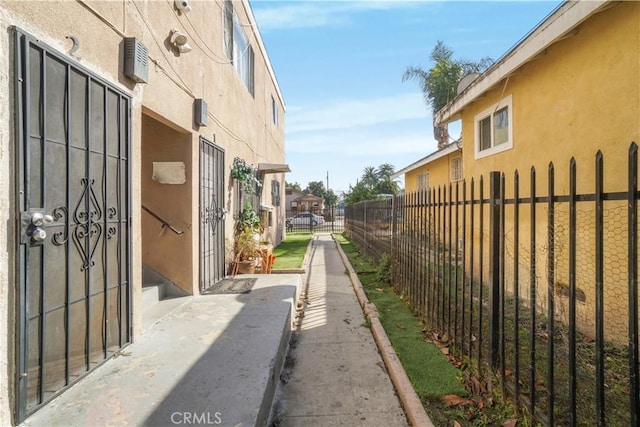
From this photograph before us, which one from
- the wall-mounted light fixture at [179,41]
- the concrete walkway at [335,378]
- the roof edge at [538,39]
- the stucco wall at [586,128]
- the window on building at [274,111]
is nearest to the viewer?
the concrete walkway at [335,378]

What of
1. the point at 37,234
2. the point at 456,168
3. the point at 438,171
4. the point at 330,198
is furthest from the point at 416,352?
the point at 330,198

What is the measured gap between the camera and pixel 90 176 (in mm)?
2898

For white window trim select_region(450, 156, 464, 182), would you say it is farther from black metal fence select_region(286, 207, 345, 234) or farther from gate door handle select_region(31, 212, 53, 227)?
black metal fence select_region(286, 207, 345, 234)

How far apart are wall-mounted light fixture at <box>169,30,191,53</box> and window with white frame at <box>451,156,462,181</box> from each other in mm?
8750

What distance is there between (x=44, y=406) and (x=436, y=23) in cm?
901

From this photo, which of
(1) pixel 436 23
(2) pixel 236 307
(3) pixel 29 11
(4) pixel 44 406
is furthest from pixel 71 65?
(1) pixel 436 23

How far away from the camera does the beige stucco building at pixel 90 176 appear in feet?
7.11

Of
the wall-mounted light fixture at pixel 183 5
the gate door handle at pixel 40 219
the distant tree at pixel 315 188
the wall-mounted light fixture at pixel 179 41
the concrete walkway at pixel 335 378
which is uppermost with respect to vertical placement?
the distant tree at pixel 315 188

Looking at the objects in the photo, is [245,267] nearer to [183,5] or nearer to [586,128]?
[183,5]

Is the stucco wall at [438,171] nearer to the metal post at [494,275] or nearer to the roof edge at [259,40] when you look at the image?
the roof edge at [259,40]

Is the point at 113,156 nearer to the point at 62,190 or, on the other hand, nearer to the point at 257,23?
the point at 62,190

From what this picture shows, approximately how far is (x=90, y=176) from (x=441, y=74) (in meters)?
20.9

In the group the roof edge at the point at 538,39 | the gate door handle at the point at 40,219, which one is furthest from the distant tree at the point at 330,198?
the gate door handle at the point at 40,219

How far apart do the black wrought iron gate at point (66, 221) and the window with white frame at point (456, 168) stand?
980cm
